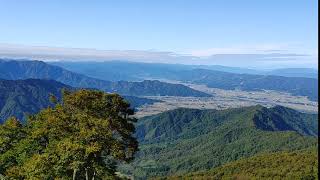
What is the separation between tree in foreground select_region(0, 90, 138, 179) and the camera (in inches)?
1983

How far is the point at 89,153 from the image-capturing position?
50.2 m

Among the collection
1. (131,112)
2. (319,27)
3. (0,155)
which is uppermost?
(319,27)

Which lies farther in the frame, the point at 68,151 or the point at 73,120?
the point at 73,120

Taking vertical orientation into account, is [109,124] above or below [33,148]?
above

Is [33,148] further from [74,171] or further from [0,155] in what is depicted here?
[74,171]

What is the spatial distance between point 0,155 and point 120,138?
19191 millimetres

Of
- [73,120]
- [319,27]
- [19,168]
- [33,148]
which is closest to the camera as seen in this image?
[319,27]

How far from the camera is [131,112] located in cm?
5438

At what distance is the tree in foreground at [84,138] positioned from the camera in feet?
165

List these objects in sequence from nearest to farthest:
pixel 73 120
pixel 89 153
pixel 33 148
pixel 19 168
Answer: pixel 89 153 → pixel 73 120 → pixel 19 168 → pixel 33 148

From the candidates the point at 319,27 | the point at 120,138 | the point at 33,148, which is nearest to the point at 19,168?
the point at 33,148

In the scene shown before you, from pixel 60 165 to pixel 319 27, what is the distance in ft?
129

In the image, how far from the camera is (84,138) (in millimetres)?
50375

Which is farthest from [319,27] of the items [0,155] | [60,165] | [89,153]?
[0,155]
